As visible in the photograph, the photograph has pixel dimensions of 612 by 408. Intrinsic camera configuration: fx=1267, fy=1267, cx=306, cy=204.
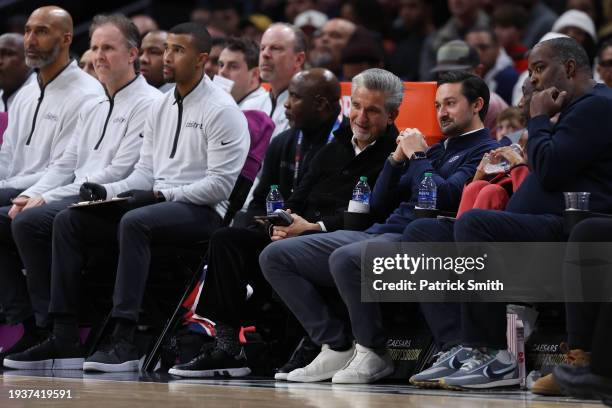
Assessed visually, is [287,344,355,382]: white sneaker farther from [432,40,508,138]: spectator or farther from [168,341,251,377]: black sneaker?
[432,40,508,138]: spectator

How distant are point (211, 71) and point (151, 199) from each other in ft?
8.76

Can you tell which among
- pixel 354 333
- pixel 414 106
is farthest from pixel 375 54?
pixel 354 333

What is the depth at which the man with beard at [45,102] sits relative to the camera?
796cm

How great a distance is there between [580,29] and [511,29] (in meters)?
1.18

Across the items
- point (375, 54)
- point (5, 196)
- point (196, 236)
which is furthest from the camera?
point (375, 54)

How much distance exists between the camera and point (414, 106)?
7016 millimetres

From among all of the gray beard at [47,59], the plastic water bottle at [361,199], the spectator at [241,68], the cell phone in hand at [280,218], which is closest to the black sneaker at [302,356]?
the cell phone in hand at [280,218]

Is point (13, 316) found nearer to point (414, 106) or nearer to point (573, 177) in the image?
point (414, 106)

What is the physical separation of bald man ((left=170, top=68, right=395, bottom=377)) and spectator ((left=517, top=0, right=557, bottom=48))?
4200mm

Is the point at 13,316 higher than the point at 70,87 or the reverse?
the reverse

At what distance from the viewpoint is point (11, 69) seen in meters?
9.09

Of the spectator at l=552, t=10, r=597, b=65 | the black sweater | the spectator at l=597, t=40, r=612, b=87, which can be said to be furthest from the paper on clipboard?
the spectator at l=552, t=10, r=597, b=65

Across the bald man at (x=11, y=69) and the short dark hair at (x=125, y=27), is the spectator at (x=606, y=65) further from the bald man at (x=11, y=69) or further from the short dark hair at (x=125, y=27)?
the bald man at (x=11, y=69)

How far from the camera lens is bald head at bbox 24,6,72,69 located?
8055 mm
